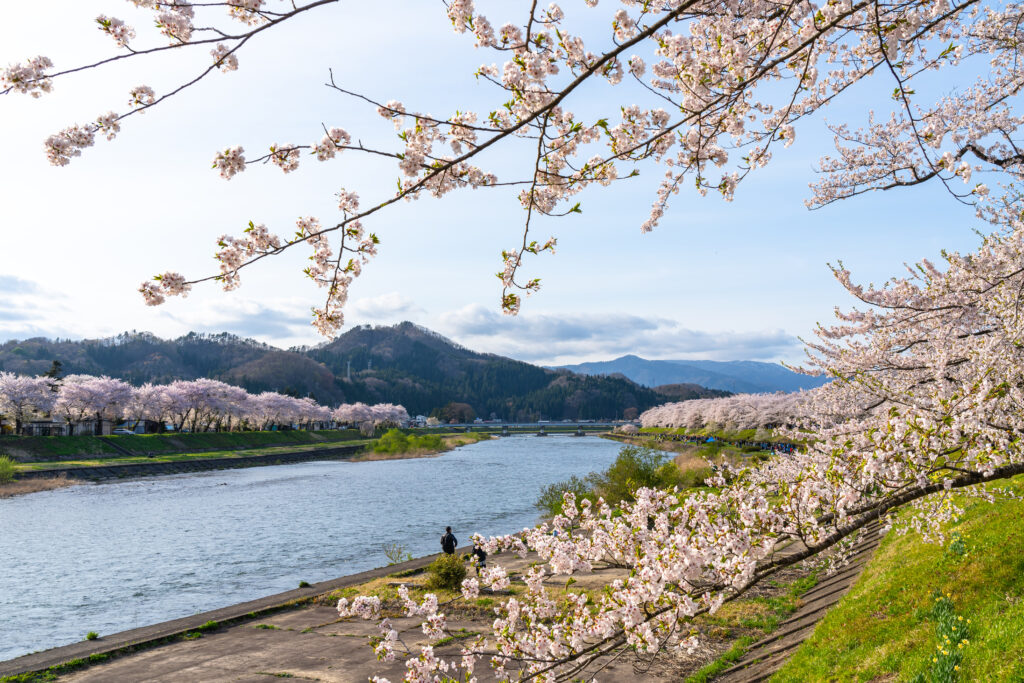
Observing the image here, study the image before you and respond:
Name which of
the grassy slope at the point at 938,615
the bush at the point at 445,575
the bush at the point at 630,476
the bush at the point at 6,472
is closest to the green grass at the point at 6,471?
the bush at the point at 6,472

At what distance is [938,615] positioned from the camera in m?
7.54

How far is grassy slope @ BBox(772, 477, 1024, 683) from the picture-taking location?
627cm

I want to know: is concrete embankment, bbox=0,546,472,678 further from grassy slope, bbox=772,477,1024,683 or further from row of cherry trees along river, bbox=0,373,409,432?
row of cherry trees along river, bbox=0,373,409,432

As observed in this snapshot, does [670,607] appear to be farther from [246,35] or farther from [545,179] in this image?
[246,35]

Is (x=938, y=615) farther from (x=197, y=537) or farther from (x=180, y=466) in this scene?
(x=180, y=466)

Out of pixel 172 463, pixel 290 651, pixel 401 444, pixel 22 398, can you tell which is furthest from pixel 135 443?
pixel 290 651

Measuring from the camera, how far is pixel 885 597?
358 inches

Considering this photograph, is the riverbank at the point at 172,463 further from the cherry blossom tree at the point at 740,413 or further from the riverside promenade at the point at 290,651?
the cherry blossom tree at the point at 740,413

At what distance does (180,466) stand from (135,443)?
973 centimetres

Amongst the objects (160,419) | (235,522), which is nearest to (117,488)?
(235,522)

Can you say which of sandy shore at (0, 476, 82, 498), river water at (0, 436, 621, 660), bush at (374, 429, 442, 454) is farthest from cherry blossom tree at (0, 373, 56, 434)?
bush at (374, 429, 442, 454)

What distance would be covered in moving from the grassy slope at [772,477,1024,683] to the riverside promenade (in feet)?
4.41

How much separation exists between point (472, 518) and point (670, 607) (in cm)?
3135

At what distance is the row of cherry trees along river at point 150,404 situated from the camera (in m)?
70.1
